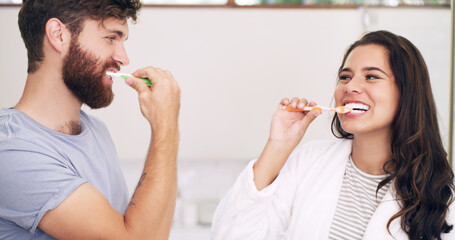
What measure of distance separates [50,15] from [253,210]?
81cm

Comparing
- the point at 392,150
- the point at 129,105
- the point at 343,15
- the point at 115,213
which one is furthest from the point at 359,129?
the point at 129,105

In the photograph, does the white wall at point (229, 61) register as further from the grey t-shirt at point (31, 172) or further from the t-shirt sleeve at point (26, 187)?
the t-shirt sleeve at point (26, 187)

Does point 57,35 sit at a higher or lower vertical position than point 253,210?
higher

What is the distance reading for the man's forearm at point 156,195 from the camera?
1.03 m

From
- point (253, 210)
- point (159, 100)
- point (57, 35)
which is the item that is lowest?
point (253, 210)

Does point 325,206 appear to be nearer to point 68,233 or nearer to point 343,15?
point 68,233

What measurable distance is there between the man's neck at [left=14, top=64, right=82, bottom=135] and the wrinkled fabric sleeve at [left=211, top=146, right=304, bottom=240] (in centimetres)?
54

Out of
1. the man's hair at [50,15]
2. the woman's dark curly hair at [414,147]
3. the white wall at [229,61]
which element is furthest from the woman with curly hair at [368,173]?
the white wall at [229,61]

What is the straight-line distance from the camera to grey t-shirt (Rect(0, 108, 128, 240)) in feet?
3.20

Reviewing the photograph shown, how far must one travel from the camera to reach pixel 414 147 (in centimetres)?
134

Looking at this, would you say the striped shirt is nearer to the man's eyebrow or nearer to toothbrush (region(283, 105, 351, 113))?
toothbrush (region(283, 105, 351, 113))

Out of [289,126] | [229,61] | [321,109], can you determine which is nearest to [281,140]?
[289,126]

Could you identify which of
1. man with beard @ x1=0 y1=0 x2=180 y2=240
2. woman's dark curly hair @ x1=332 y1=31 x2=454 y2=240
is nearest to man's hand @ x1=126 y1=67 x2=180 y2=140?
man with beard @ x1=0 y1=0 x2=180 y2=240

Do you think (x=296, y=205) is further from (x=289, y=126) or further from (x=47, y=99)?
(x=47, y=99)
